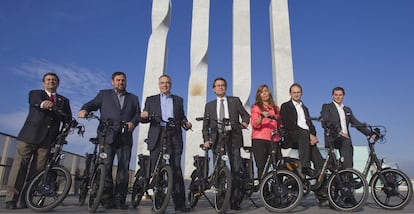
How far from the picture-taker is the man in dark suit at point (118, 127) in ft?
13.8

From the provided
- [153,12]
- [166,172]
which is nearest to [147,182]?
[166,172]

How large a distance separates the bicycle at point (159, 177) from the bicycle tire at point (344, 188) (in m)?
1.96

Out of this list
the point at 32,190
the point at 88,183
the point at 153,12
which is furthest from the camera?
the point at 153,12

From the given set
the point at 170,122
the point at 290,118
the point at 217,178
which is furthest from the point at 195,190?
the point at 290,118

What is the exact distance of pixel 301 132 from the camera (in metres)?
4.68

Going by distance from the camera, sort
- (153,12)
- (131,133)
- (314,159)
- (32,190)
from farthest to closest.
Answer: (153,12) → (314,159) → (131,133) → (32,190)

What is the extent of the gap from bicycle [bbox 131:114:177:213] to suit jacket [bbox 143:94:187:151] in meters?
0.09

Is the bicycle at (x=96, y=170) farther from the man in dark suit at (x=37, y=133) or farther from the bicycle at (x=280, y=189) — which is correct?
the bicycle at (x=280, y=189)

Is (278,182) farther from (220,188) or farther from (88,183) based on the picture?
(88,183)

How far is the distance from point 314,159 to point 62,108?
357cm

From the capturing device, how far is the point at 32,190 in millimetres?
3781

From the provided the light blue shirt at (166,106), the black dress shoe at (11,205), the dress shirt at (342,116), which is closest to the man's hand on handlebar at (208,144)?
the light blue shirt at (166,106)

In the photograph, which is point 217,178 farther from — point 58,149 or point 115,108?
point 58,149

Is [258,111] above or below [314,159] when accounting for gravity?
above
